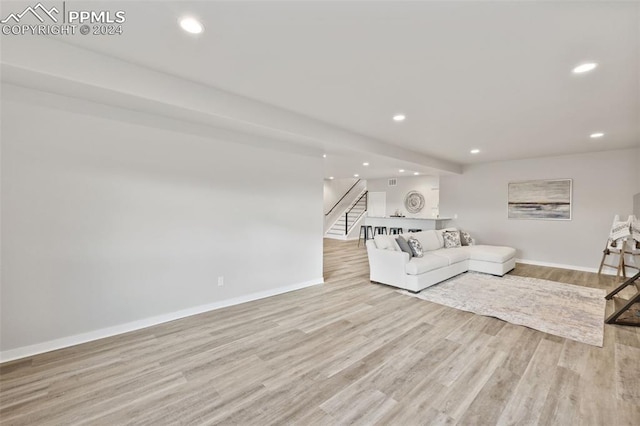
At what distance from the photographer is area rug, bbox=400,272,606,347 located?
312 cm

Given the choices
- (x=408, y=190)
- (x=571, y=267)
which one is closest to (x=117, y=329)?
(x=571, y=267)

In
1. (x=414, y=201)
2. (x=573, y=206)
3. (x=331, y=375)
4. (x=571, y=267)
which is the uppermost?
(x=414, y=201)

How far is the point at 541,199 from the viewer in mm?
6258

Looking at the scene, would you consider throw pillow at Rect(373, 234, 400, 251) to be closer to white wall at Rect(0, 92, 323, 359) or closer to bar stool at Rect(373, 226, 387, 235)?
white wall at Rect(0, 92, 323, 359)

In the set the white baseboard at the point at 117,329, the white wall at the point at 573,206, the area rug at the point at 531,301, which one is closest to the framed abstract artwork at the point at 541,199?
the white wall at the point at 573,206

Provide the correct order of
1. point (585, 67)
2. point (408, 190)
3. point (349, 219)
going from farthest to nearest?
1. point (349, 219)
2. point (408, 190)
3. point (585, 67)

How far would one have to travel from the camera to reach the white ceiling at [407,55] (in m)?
1.75

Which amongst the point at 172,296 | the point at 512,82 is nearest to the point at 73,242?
the point at 172,296

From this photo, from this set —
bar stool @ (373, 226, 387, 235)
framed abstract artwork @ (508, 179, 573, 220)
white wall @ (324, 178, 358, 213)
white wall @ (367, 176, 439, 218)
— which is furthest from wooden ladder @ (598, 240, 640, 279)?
white wall @ (324, 178, 358, 213)

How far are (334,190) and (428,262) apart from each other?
836cm

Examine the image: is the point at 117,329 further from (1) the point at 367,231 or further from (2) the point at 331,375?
(1) the point at 367,231

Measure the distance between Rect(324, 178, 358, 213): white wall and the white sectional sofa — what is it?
688 centimetres

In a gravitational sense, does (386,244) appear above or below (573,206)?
below

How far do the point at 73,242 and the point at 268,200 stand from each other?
225 centimetres
